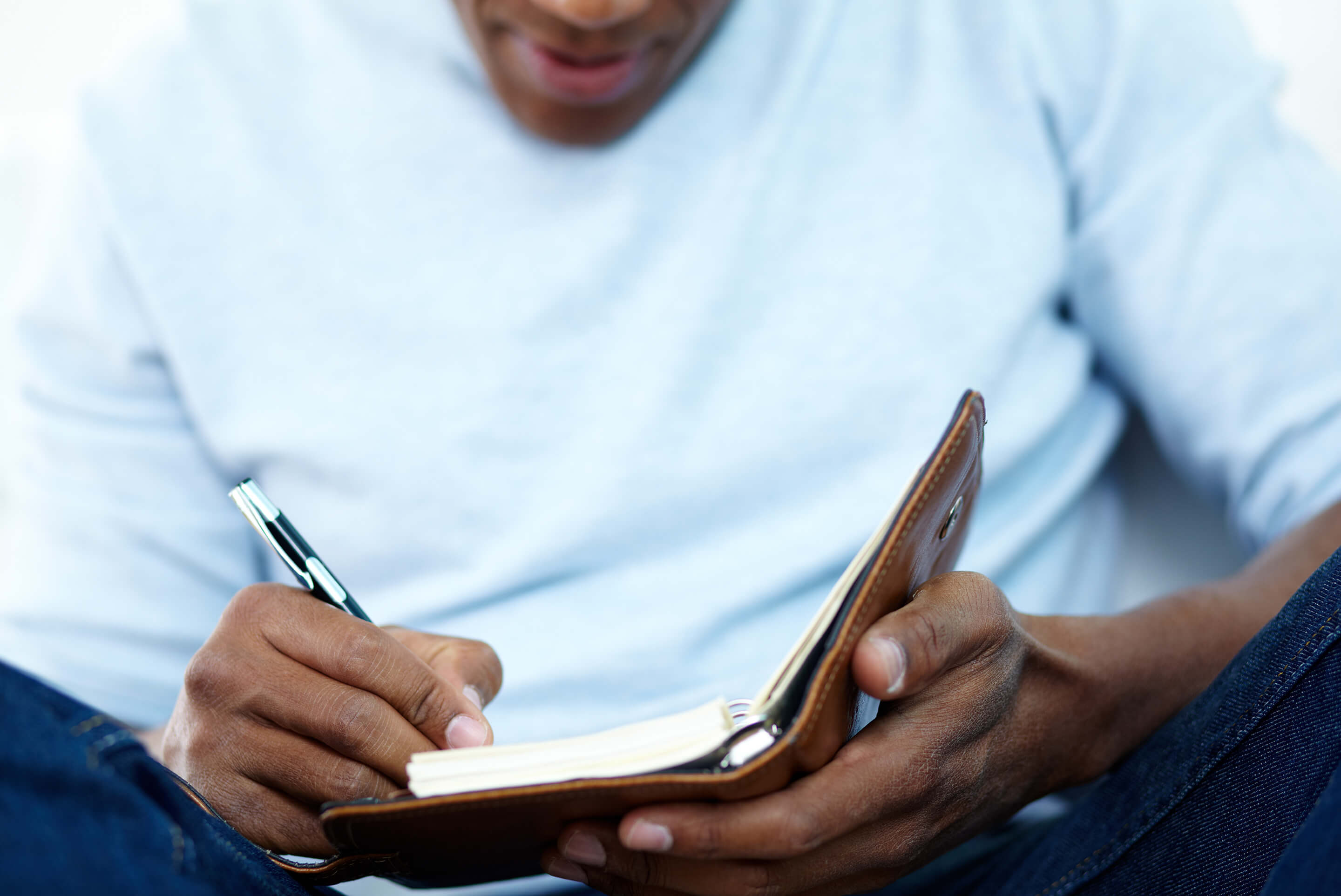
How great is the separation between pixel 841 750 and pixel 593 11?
0.65 m

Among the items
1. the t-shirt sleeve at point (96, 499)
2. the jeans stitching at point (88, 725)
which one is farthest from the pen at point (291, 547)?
the t-shirt sleeve at point (96, 499)

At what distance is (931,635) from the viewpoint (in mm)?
543

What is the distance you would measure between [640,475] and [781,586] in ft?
0.56

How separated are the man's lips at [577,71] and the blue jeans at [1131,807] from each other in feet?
2.23

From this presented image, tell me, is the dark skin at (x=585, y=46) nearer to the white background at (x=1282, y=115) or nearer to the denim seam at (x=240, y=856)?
the white background at (x=1282, y=115)

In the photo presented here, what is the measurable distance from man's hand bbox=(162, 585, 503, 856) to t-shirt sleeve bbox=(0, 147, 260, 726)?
364 millimetres

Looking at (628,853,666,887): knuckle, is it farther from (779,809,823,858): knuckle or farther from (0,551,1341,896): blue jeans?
(0,551,1341,896): blue jeans

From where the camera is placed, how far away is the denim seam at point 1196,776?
2.00 ft

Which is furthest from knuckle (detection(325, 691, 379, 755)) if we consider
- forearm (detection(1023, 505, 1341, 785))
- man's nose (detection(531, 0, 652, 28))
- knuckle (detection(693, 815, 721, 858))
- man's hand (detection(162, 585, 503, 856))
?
man's nose (detection(531, 0, 652, 28))

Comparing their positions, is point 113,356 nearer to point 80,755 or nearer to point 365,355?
point 365,355

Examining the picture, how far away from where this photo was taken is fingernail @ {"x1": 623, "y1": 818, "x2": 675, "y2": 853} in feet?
1.69

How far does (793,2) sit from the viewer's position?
1.06 m

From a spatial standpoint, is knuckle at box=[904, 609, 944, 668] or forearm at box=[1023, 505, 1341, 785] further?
forearm at box=[1023, 505, 1341, 785]

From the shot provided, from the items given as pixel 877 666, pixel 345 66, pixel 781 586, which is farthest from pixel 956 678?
pixel 345 66
